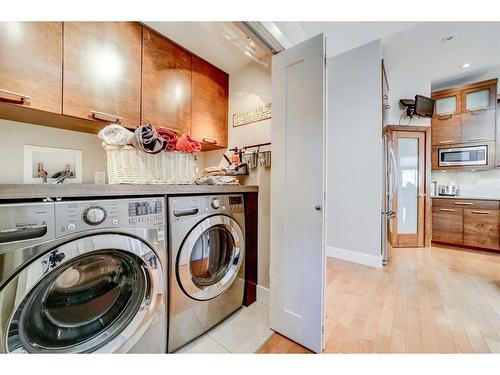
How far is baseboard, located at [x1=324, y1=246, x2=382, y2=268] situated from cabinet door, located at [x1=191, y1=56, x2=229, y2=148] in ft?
7.11

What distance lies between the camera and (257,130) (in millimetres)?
1791

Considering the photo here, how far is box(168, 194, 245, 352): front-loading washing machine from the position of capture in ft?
3.69

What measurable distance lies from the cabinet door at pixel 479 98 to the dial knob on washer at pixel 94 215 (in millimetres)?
4958

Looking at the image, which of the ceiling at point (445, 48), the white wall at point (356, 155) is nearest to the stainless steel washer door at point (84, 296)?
the white wall at point (356, 155)

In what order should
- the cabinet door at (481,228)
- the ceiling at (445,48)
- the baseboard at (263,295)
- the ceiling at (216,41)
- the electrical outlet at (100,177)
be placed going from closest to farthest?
the ceiling at (216,41) < the electrical outlet at (100,177) < the baseboard at (263,295) < the ceiling at (445,48) < the cabinet door at (481,228)

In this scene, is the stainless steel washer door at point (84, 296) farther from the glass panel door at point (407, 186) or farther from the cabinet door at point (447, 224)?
the cabinet door at point (447, 224)

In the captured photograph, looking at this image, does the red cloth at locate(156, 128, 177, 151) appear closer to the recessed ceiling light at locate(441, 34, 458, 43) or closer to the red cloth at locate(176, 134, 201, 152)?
the red cloth at locate(176, 134, 201, 152)

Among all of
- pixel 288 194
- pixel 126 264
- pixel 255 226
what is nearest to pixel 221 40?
pixel 288 194

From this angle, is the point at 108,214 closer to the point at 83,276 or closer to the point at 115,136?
the point at 83,276

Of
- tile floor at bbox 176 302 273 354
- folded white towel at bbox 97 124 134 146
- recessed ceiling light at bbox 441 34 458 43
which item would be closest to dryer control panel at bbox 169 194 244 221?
folded white towel at bbox 97 124 134 146

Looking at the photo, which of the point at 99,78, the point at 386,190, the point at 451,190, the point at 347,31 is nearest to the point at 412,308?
the point at 386,190

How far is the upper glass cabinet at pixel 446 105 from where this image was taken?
3.33m

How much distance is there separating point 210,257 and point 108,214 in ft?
2.47
